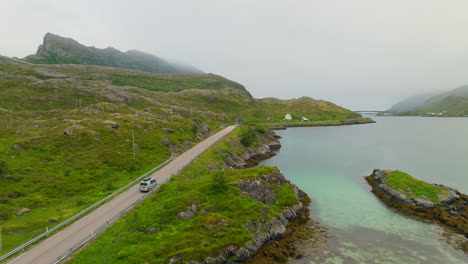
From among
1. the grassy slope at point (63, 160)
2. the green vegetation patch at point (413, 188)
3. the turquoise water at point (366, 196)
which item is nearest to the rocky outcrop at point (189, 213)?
the turquoise water at point (366, 196)

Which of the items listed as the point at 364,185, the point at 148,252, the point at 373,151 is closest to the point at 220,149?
the point at 364,185

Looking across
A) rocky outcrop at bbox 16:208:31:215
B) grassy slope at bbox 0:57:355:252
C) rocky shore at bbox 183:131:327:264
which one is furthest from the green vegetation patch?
rocky outcrop at bbox 16:208:31:215

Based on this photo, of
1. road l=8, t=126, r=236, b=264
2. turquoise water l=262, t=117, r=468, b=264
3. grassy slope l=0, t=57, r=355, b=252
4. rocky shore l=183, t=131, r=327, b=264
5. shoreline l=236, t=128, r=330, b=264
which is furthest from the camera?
grassy slope l=0, t=57, r=355, b=252

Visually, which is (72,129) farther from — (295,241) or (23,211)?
(295,241)

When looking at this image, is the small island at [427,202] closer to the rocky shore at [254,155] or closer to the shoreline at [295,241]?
the shoreline at [295,241]

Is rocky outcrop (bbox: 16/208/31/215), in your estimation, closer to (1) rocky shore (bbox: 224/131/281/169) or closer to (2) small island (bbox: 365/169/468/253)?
(1) rocky shore (bbox: 224/131/281/169)

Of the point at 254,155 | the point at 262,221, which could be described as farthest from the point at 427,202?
the point at 254,155

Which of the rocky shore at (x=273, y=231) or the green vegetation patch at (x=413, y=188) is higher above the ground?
the green vegetation patch at (x=413, y=188)
